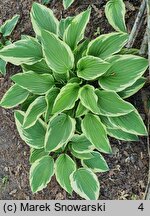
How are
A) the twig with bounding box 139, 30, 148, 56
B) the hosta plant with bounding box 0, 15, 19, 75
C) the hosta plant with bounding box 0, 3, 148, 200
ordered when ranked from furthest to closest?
the hosta plant with bounding box 0, 15, 19, 75
the twig with bounding box 139, 30, 148, 56
the hosta plant with bounding box 0, 3, 148, 200

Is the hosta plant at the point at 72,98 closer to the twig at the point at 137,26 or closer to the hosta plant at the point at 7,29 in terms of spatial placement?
the twig at the point at 137,26

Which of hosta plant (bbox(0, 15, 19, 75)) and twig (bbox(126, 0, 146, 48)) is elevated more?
twig (bbox(126, 0, 146, 48))

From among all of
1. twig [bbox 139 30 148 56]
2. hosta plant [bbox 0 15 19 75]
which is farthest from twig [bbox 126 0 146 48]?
hosta plant [bbox 0 15 19 75]

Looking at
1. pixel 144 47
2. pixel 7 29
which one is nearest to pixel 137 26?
pixel 144 47

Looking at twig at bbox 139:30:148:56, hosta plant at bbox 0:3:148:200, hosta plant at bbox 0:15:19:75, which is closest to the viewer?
→ hosta plant at bbox 0:3:148:200

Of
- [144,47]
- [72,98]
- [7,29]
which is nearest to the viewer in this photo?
[72,98]

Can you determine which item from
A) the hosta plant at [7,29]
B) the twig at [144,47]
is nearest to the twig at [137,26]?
the twig at [144,47]

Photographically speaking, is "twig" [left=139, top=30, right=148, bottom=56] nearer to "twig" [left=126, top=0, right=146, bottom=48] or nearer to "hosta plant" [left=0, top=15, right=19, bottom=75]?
"twig" [left=126, top=0, right=146, bottom=48]

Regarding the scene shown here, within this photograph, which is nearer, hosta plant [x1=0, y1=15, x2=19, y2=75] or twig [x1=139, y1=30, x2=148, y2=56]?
twig [x1=139, y1=30, x2=148, y2=56]

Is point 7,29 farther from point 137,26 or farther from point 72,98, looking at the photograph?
point 137,26
